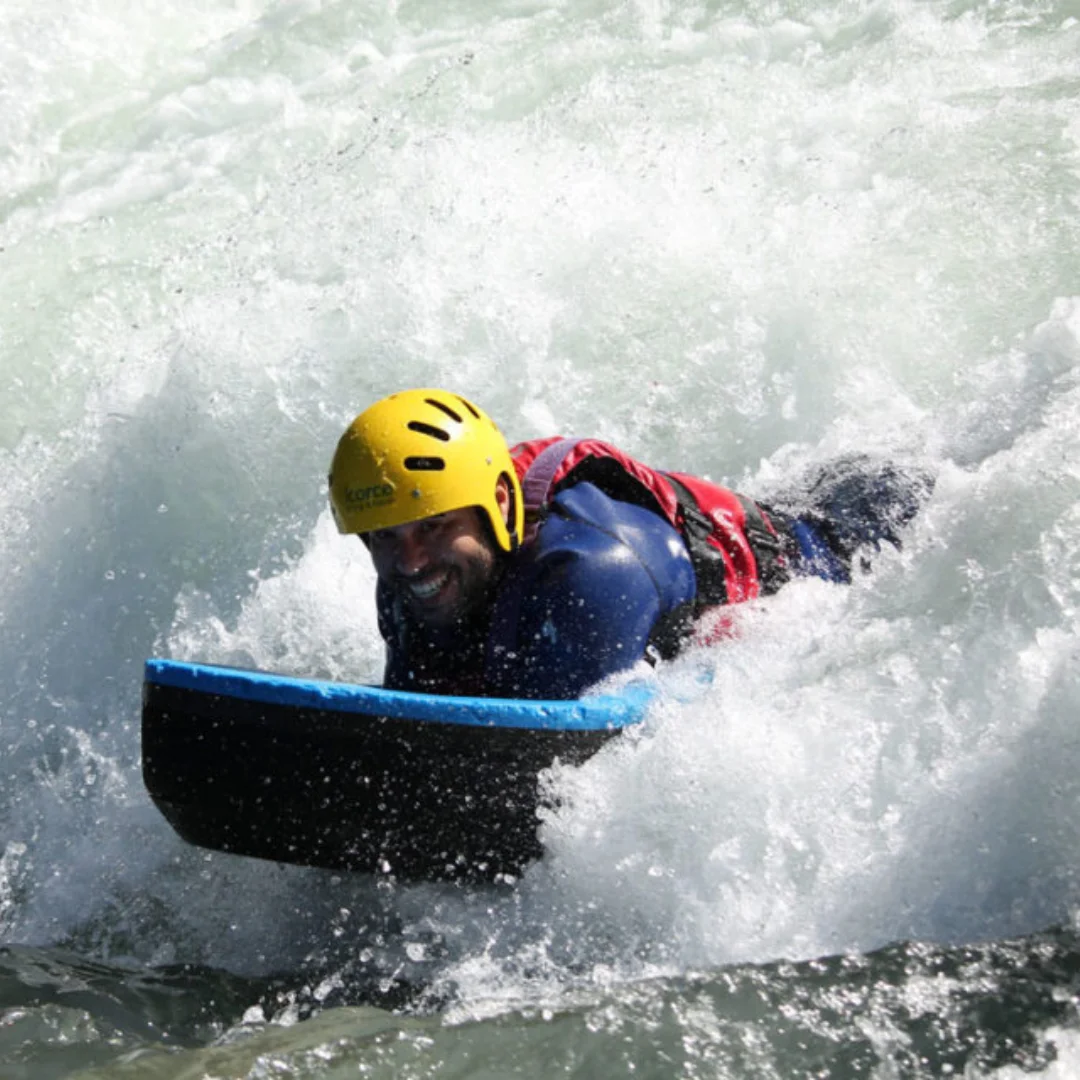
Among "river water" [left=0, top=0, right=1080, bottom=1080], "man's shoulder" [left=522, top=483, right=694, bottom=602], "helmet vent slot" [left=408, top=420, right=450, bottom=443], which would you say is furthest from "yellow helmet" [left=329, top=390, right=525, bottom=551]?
"river water" [left=0, top=0, right=1080, bottom=1080]

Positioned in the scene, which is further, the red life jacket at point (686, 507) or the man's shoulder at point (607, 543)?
the red life jacket at point (686, 507)

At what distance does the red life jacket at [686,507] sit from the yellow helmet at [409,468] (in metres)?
0.22

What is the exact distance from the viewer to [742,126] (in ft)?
22.7

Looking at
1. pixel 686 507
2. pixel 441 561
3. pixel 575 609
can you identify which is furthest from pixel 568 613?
pixel 686 507

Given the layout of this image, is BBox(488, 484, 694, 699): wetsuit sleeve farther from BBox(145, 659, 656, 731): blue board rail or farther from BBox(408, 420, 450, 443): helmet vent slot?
BBox(408, 420, 450, 443): helmet vent slot

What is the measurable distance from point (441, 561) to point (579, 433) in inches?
86.6

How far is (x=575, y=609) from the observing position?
3568 mm

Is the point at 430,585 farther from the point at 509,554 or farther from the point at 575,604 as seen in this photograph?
the point at 575,604

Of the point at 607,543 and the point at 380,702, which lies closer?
the point at 380,702

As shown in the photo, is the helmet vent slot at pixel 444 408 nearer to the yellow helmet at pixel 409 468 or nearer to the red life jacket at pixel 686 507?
the yellow helmet at pixel 409 468

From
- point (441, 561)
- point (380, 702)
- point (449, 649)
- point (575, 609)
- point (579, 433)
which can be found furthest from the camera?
point (579, 433)

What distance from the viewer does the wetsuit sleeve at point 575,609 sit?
3578 millimetres

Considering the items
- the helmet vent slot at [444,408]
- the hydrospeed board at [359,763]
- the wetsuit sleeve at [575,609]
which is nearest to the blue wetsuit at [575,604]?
the wetsuit sleeve at [575,609]

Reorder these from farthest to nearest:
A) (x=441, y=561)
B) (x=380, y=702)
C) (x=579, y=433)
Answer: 1. (x=579, y=433)
2. (x=441, y=561)
3. (x=380, y=702)
